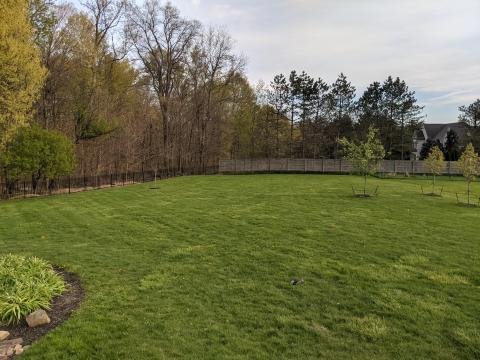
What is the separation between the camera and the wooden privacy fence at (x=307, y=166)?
39.3m

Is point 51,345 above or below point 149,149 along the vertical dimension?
below

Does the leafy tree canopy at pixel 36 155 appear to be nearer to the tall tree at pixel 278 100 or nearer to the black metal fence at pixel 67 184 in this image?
the black metal fence at pixel 67 184

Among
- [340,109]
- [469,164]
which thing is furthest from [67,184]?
[340,109]

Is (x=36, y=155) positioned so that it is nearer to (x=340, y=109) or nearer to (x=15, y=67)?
(x=15, y=67)

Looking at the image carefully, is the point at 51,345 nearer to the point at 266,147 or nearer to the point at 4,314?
the point at 4,314

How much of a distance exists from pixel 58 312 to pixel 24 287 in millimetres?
912

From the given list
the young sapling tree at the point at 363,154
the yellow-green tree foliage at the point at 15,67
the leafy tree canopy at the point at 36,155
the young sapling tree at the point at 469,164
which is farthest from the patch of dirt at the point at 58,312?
the young sapling tree at the point at 469,164

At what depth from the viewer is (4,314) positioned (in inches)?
210

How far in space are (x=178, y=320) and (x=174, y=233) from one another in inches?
223

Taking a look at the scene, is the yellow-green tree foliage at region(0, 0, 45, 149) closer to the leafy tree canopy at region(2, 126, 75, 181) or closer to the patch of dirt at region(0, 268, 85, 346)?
the leafy tree canopy at region(2, 126, 75, 181)

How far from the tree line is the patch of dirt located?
15459mm

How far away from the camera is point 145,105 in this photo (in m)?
38.4

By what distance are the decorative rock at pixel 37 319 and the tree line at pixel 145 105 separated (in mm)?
16479

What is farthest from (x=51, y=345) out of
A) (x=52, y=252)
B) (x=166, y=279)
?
(x=52, y=252)
